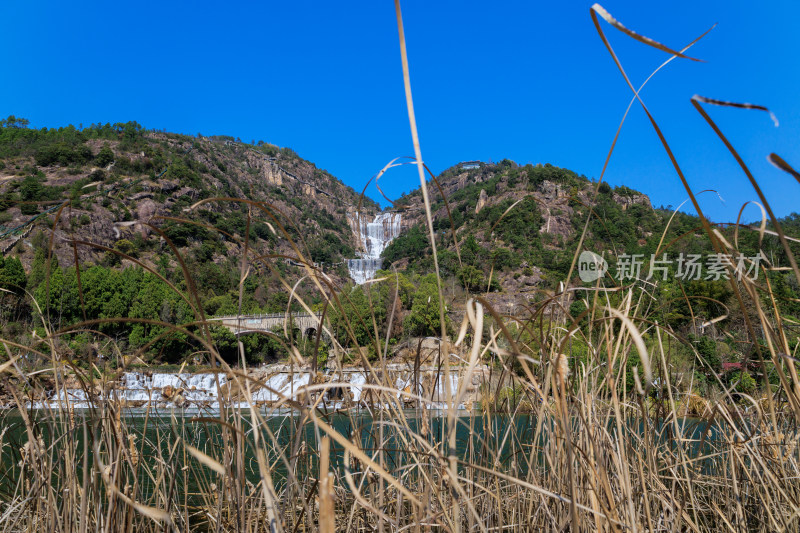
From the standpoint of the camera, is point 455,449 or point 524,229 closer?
point 455,449

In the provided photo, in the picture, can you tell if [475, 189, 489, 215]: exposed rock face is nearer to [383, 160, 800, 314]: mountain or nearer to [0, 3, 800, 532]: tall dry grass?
[383, 160, 800, 314]: mountain

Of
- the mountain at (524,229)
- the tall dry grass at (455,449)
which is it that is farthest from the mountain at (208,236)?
the tall dry grass at (455,449)

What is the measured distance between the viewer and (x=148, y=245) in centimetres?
3628

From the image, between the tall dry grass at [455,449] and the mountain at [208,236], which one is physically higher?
the mountain at [208,236]

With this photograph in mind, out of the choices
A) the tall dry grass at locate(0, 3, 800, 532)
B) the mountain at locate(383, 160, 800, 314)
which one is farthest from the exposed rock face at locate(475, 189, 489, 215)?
the tall dry grass at locate(0, 3, 800, 532)

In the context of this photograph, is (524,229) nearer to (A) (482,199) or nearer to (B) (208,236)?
(A) (482,199)

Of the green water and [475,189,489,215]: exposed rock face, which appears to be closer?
the green water

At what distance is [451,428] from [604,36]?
38 centimetres

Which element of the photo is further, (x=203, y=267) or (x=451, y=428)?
(x=203, y=267)

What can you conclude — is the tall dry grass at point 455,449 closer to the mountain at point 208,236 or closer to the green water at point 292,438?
the green water at point 292,438

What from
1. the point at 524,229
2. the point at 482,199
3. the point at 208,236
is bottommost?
the point at 208,236

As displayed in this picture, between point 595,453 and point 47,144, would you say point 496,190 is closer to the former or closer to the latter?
point 47,144

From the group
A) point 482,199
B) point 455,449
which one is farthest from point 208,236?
point 455,449

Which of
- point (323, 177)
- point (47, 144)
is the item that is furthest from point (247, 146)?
point (47, 144)
